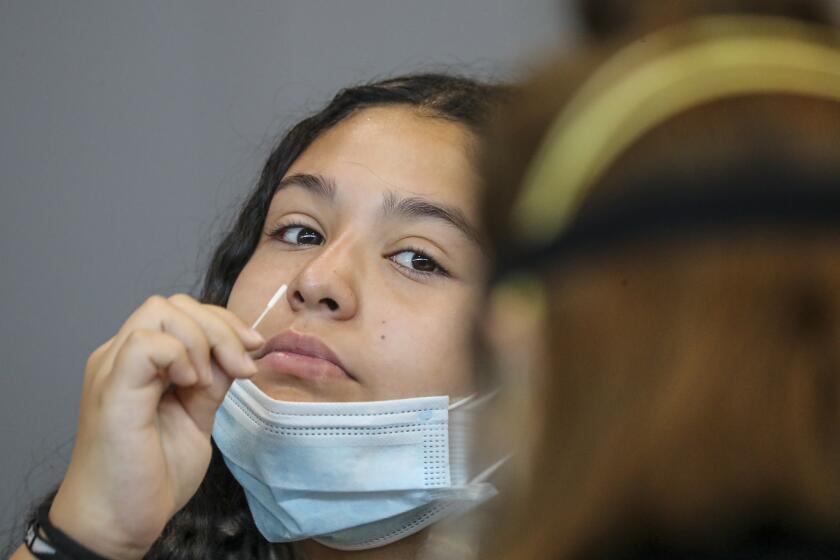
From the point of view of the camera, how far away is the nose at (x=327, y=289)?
156 centimetres

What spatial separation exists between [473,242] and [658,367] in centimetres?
107

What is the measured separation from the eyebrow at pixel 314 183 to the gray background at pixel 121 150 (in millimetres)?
690

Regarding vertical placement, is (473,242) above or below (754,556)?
above

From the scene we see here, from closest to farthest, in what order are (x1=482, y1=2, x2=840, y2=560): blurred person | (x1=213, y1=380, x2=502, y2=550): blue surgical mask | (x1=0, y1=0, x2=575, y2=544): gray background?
(x1=482, y1=2, x2=840, y2=560): blurred person → (x1=213, y1=380, x2=502, y2=550): blue surgical mask → (x1=0, y1=0, x2=575, y2=544): gray background

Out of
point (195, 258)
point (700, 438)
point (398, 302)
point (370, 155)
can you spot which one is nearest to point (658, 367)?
point (700, 438)

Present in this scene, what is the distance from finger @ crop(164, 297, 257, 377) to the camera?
1267 millimetres

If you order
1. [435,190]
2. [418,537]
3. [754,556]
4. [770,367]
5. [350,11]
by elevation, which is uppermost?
[350,11]

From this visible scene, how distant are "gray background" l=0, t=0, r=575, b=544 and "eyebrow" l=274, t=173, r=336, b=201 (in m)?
0.69

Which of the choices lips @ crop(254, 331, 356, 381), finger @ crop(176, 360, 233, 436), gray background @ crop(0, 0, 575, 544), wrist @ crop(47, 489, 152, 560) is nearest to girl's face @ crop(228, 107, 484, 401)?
lips @ crop(254, 331, 356, 381)

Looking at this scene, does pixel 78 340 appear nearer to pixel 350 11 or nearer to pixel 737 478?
pixel 350 11

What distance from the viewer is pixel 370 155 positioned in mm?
1741

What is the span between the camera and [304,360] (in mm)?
1535

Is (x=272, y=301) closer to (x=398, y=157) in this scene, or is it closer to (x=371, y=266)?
(x=371, y=266)

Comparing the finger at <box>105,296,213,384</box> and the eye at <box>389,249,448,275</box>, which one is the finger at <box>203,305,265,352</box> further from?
the eye at <box>389,249,448,275</box>
